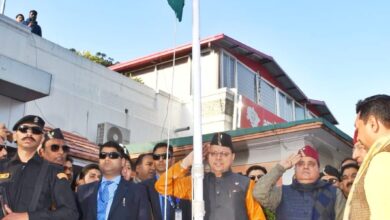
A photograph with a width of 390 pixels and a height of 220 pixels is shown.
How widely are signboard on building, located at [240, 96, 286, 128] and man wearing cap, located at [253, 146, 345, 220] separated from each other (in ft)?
29.8

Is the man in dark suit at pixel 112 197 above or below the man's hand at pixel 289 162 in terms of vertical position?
below

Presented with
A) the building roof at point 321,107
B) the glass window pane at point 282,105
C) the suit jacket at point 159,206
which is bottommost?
the suit jacket at point 159,206

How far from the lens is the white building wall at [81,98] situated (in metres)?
10.9

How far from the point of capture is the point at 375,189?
1826 mm

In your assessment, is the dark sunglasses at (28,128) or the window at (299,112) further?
the window at (299,112)

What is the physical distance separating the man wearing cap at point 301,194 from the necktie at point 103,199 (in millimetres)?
1353

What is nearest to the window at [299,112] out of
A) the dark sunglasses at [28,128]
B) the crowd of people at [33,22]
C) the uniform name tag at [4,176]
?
the crowd of people at [33,22]

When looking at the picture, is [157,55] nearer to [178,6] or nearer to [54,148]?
[54,148]

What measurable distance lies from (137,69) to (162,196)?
40.8ft

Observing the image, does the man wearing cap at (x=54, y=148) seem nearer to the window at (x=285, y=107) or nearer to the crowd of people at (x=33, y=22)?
the crowd of people at (x=33, y=22)

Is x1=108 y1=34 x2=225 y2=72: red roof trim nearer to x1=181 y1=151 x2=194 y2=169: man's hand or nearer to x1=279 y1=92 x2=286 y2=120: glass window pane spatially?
x1=279 y1=92 x2=286 y2=120: glass window pane

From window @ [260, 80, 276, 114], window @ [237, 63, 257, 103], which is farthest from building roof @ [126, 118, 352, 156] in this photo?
window @ [260, 80, 276, 114]

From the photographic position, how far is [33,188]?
3.48 meters

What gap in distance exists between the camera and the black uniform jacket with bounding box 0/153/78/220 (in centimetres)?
342
